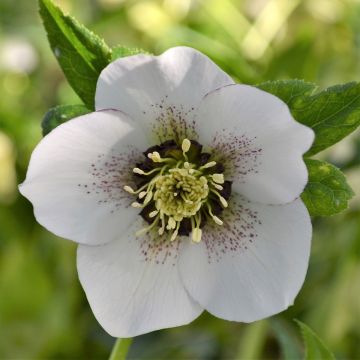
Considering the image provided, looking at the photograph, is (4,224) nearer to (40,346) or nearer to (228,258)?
(40,346)

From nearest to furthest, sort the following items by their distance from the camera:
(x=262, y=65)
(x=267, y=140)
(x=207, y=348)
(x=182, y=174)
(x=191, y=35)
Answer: (x=267, y=140) < (x=182, y=174) < (x=207, y=348) < (x=191, y=35) < (x=262, y=65)

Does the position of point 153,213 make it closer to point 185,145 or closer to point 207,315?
point 185,145

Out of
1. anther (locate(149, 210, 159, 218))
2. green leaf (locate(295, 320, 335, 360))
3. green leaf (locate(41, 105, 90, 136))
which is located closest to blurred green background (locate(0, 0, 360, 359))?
green leaf (locate(295, 320, 335, 360))

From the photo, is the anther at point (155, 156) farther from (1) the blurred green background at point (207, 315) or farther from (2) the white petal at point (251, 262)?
(1) the blurred green background at point (207, 315)

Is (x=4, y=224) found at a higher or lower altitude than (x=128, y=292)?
lower

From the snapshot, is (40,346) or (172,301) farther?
(40,346)

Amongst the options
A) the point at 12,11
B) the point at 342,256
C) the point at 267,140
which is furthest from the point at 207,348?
the point at 12,11

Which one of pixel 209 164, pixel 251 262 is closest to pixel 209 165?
pixel 209 164
